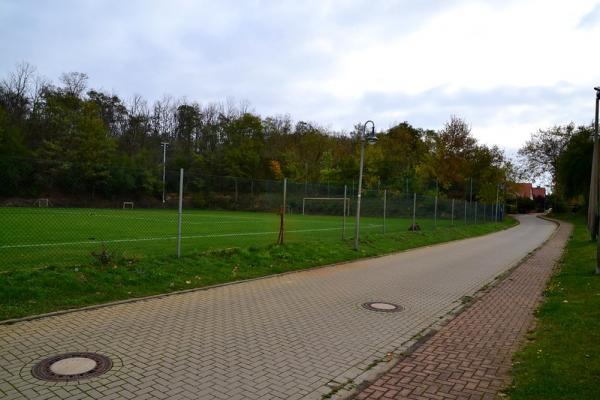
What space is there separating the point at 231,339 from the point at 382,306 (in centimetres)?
342

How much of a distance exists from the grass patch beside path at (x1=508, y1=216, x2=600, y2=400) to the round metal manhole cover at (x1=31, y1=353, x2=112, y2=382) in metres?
4.21

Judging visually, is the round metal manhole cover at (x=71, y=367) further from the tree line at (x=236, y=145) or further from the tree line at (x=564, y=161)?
the tree line at (x=564, y=161)

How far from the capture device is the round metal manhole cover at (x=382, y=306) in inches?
322

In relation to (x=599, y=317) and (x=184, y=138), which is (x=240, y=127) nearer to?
(x=184, y=138)

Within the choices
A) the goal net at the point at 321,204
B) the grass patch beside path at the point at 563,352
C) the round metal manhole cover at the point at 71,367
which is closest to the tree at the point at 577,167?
the goal net at the point at 321,204

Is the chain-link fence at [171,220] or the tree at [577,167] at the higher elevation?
the tree at [577,167]

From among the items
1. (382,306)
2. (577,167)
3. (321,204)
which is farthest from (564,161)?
(382,306)

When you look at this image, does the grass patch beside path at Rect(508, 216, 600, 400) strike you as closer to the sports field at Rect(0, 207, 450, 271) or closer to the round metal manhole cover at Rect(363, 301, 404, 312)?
the round metal manhole cover at Rect(363, 301, 404, 312)

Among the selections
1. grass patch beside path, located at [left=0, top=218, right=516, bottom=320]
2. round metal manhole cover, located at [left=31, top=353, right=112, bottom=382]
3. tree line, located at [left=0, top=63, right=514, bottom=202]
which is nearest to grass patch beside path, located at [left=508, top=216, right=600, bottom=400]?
round metal manhole cover, located at [left=31, top=353, right=112, bottom=382]

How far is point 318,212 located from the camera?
28.5 m

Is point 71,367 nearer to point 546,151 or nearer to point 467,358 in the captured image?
point 467,358

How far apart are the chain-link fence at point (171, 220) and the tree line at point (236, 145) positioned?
A: 53.1 ft

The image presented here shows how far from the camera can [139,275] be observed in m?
9.05

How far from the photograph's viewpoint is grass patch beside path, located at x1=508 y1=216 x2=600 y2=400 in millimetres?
4387
